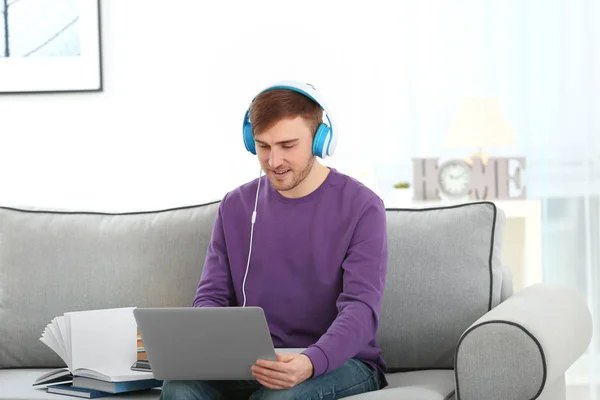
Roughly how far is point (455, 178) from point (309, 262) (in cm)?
183

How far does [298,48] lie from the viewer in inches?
160

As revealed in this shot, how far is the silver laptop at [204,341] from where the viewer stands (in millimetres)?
1566

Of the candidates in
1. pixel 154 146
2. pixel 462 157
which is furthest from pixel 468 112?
pixel 154 146

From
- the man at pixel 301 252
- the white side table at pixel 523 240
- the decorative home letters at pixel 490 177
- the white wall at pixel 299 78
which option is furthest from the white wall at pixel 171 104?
the man at pixel 301 252

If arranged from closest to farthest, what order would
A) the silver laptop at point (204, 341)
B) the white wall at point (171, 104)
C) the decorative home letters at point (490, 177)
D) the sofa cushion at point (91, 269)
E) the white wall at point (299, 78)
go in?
the silver laptop at point (204, 341) < the sofa cushion at point (91, 269) < the decorative home letters at point (490, 177) < the white wall at point (299, 78) < the white wall at point (171, 104)

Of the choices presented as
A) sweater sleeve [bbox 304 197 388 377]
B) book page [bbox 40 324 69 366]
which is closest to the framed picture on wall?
book page [bbox 40 324 69 366]

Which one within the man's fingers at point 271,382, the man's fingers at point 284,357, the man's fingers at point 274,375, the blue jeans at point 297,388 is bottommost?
the blue jeans at point 297,388

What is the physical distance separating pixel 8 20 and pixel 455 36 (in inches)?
83.6

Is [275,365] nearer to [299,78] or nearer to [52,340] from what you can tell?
[52,340]

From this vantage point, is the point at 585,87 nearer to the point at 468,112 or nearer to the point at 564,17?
the point at 564,17

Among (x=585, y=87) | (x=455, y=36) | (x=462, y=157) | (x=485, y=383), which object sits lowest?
(x=485, y=383)

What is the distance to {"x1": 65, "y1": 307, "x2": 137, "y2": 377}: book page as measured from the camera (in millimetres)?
1940

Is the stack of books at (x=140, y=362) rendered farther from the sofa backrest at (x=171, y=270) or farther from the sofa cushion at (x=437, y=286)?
the sofa cushion at (x=437, y=286)

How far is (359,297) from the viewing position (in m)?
1.78
